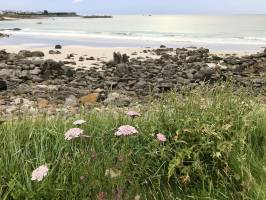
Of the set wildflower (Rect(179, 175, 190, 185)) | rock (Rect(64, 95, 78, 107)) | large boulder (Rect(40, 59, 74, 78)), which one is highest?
wildflower (Rect(179, 175, 190, 185))

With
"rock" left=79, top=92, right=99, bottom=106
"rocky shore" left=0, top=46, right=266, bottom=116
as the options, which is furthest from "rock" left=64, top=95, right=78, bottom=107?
"rock" left=79, top=92, right=99, bottom=106

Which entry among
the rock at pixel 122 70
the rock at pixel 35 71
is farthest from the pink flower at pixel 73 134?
the rock at pixel 35 71

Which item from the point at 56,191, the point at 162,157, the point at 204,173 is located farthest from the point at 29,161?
the point at 204,173

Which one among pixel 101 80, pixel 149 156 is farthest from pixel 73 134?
pixel 101 80

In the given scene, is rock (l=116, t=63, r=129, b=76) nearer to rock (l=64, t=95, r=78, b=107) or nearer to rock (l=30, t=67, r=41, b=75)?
rock (l=30, t=67, r=41, b=75)

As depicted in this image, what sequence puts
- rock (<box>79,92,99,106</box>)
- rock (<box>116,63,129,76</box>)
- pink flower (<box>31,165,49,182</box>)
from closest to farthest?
1. pink flower (<box>31,165,49,182</box>)
2. rock (<box>79,92,99,106</box>)
3. rock (<box>116,63,129,76</box>)

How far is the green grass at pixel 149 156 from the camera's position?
12.8ft

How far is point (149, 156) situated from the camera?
14.4ft

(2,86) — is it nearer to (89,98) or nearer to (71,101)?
(89,98)

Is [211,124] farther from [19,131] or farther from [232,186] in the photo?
[19,131]

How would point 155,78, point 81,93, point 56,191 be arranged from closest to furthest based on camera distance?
point 56,191
point 81,93
point 155,78

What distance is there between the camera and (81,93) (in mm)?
13156

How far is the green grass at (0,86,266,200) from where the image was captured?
12.8 feet

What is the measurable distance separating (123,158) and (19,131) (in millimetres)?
1170
